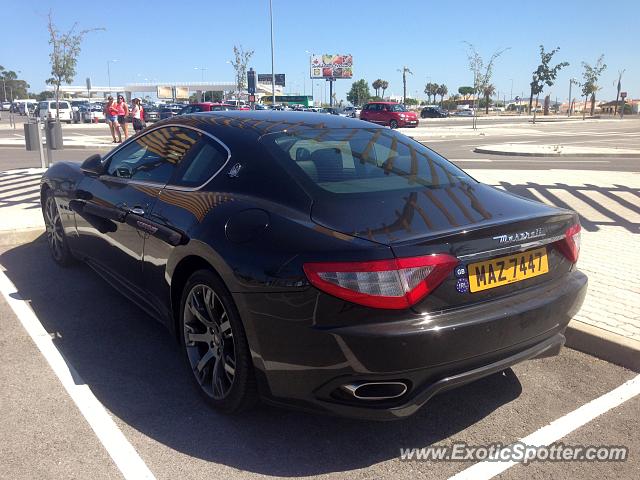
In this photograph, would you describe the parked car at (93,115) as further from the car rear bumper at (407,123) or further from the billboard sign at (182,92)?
the billboard sign at (182,92)

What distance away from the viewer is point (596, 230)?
267 inches

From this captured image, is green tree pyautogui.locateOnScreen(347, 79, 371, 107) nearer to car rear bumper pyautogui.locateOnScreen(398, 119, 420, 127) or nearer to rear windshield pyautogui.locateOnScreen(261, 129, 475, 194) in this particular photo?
car rear bumper pyautogui.locateOnScreen(398, 119, 420, 127)

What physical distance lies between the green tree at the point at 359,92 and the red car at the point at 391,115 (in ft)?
241

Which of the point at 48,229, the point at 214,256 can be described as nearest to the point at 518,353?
the point at 214,256

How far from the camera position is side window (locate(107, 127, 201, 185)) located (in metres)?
3.66

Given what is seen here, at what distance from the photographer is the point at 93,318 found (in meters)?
4.34

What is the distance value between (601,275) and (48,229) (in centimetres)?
529

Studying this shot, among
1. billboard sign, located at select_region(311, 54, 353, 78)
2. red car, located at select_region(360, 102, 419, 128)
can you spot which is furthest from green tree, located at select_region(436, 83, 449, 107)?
red car, located at select_region(360, 102, 419, 128)

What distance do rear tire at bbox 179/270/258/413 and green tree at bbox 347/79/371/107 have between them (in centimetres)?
10947

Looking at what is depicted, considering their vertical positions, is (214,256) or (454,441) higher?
(214,256)

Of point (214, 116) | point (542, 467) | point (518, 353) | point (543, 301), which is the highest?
point (214, 116)

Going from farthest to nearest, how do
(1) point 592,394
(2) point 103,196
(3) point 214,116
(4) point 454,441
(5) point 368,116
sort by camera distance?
(5) point 368,116 < (2) point 103,196 < (3) point 214,116 < (1) point 592,394 < (4) point 454,441

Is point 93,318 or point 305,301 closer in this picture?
point 305,301

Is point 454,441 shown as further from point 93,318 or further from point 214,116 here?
point 93,318
